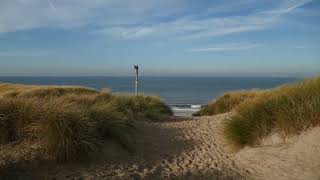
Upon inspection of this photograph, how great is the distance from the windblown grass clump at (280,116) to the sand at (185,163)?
0.30 meters

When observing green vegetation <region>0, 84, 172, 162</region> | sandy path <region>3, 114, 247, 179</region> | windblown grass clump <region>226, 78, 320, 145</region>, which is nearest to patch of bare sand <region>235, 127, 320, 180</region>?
windblown grass clump <region>226, 78, 320, 145</region>

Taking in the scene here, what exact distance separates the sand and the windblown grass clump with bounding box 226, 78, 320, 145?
11.7 inches

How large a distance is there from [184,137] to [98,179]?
6.53 m

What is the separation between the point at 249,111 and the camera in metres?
10.4

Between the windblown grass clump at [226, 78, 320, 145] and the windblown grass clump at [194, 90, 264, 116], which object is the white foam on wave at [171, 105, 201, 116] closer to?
the windblown grass clump at [194, 90, 264, 116]

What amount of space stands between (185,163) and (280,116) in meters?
2.52

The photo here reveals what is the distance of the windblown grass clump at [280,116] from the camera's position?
903 centimetres

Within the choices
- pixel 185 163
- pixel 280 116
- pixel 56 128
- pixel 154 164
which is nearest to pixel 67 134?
pixel 56 128

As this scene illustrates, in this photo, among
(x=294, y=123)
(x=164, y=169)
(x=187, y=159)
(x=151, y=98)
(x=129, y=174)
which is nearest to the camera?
(x=129, y=174)

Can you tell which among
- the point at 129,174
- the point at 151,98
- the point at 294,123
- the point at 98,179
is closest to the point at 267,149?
the point at 294,123

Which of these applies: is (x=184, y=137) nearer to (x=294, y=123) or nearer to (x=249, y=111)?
(x=249, y=111)

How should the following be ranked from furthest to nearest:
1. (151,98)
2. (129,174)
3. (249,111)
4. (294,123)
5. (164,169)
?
1. (151,98)
2. (249,111)
3. (294,123)
4. (164,169)
5. (129,174)

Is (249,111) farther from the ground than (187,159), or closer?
farther from the ground

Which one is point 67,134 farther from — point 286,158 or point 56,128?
point 286,158
